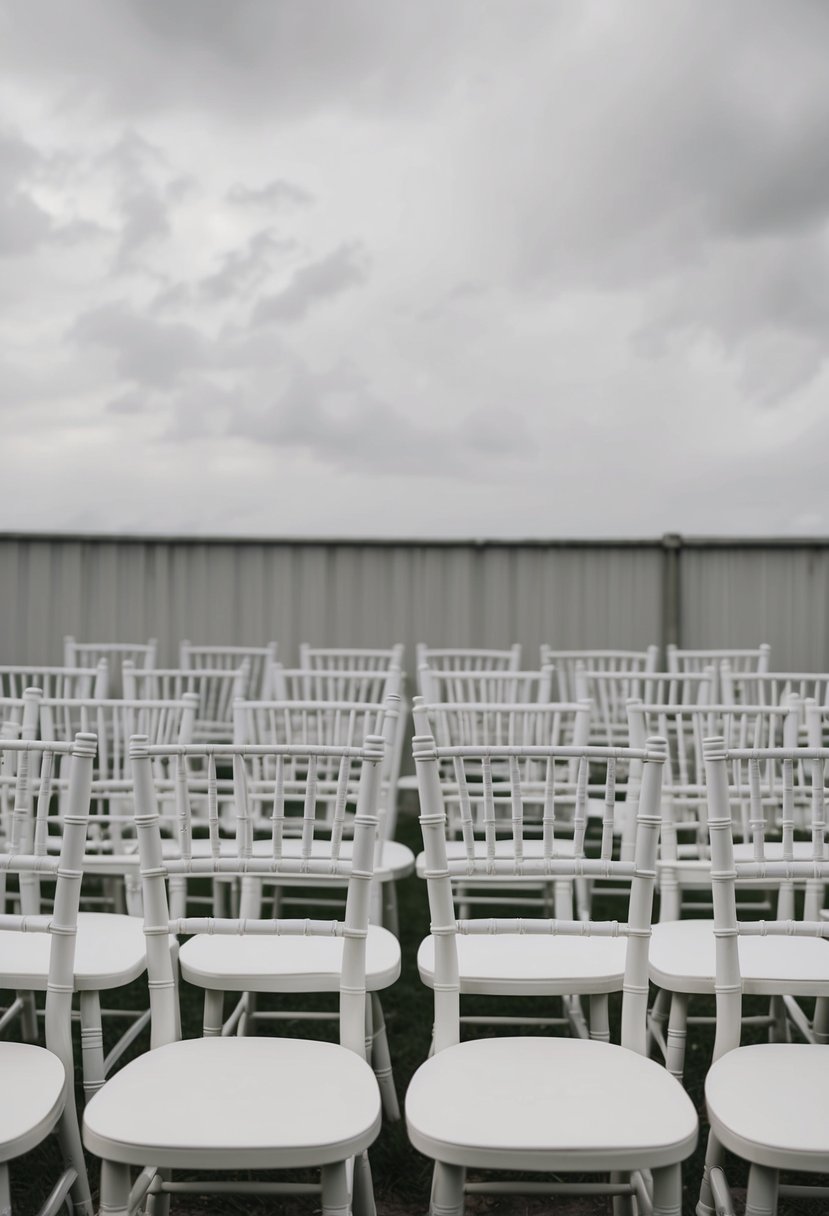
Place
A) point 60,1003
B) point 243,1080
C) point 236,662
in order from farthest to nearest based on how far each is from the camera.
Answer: point 236,662 < point 60,1003 < point 243,1080

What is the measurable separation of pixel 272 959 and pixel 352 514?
4988mm

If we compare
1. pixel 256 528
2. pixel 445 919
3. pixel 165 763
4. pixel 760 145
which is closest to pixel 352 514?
pixel 256 528

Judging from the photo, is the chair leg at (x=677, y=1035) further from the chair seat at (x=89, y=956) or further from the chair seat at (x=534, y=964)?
the chair seat at (x=89, y=956)

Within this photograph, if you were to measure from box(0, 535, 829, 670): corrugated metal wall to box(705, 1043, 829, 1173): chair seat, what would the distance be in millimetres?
4901

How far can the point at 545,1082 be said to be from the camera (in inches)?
57.9

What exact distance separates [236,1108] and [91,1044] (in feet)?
1.99

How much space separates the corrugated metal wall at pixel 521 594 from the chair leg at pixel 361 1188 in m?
4.90

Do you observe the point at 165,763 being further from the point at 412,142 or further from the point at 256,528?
the point at 412,142

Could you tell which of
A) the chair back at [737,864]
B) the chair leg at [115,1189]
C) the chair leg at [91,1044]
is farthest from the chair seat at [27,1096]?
the chair back at [737,864]

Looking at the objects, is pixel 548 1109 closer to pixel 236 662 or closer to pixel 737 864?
pixel 737 864

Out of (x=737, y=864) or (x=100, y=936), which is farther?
(x=100, y=936)

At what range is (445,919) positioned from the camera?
164cm

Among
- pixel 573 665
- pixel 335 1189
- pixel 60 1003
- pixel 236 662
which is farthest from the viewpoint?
pixel 236 662

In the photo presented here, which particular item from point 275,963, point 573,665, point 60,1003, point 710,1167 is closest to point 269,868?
point 275,963
